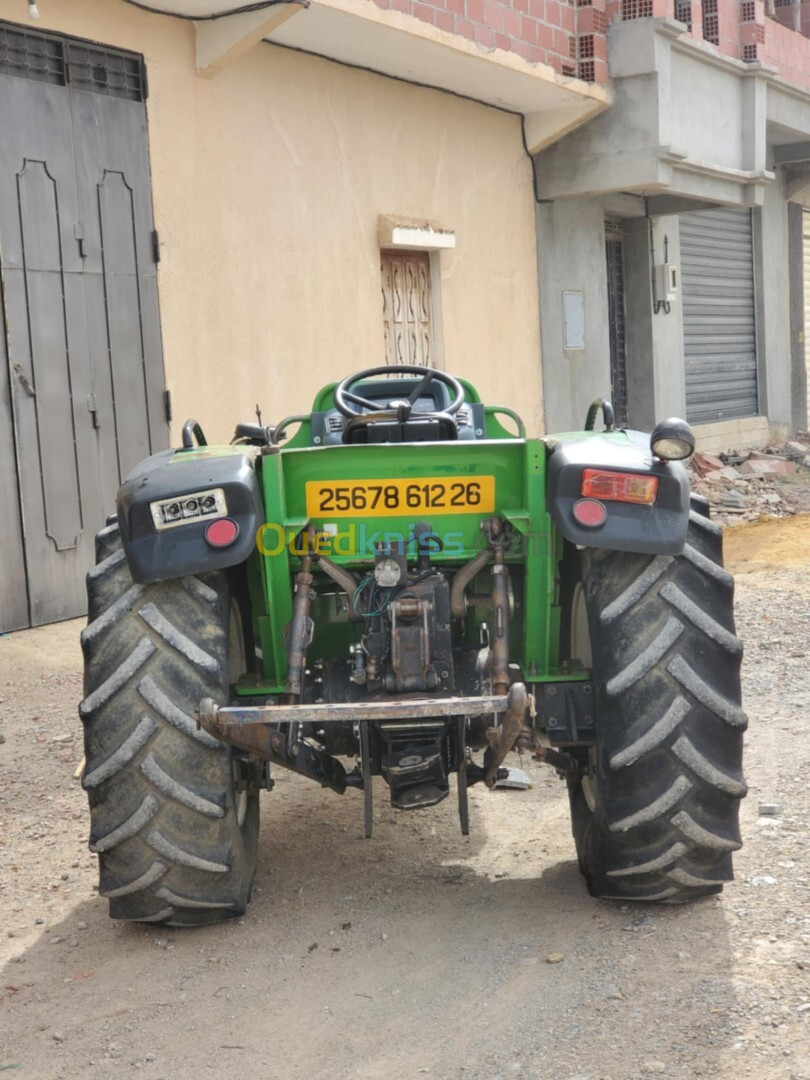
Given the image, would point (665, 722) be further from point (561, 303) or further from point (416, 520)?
point (561, 303)

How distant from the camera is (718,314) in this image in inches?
752

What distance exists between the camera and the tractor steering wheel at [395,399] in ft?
14.8

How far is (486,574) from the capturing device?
13.9 feet

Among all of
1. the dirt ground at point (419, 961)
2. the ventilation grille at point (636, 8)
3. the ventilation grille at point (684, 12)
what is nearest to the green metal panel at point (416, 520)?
the dirt ground at point (419, 961)

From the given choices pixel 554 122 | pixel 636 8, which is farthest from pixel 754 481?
pixel 636 8

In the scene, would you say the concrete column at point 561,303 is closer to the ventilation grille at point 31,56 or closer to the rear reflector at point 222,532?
the ventilation grille at point 31,56

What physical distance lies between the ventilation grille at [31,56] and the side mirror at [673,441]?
5.89 metres

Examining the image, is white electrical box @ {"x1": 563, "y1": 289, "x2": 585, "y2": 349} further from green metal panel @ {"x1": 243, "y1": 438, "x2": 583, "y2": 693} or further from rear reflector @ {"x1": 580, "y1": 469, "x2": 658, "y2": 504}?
rear reflector @ {"x1": 580, "y1": 469, "x2": 658, "y2": 504}

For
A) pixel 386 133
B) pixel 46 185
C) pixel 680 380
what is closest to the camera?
pixel 46 185

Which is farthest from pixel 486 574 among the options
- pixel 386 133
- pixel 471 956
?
pixel 386 133

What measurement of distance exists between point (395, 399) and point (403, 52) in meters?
6.65

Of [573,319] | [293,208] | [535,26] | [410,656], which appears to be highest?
[535,26]

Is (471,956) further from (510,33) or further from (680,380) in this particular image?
(680,380)

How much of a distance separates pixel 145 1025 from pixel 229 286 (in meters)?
7.25
